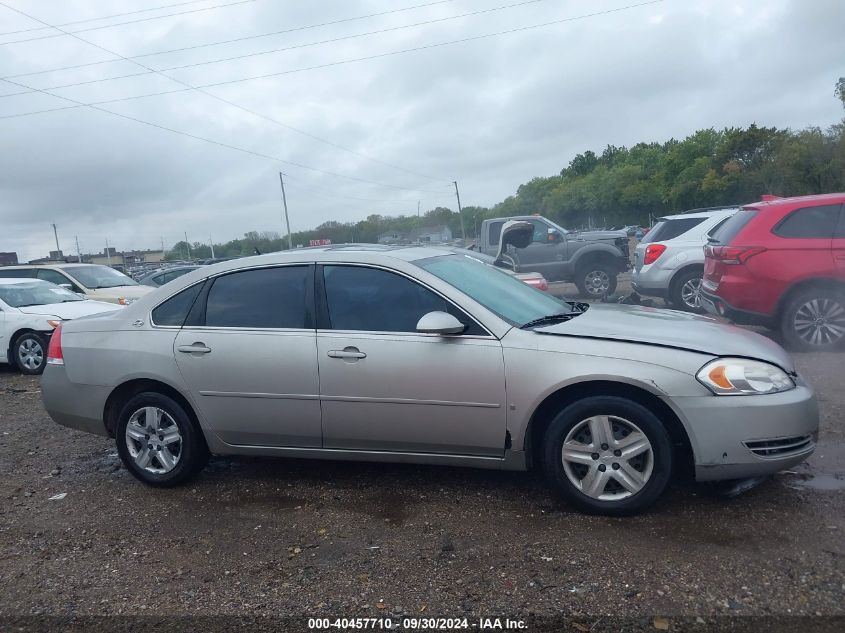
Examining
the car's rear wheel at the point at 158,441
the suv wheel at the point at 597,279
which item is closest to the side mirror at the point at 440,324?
the car's rear wheel at the point at 158,441

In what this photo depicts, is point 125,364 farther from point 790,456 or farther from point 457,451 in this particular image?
point 790,456

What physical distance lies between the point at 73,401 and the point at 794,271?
7.12m

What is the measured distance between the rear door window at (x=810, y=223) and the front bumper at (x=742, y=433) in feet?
15.3

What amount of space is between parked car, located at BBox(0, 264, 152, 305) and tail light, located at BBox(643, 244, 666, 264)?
371 inches

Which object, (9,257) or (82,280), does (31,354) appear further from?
(9,257)

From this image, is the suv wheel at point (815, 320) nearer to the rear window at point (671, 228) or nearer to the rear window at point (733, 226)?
the rear window at point (733, 226)

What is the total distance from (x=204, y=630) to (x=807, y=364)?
259 inches

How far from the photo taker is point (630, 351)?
13.1ft

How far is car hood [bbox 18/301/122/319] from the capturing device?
1052 centimetres

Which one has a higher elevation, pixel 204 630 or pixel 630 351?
pixel 630 351

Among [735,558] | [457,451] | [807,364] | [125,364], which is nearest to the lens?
[735,558]

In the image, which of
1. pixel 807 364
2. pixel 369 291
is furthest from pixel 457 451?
pixel 807 364

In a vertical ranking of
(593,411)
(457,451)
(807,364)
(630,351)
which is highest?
(630,351)

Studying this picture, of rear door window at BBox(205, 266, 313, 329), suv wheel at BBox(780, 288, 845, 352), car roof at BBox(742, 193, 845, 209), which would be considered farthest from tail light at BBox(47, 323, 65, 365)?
car roof at BBox(742, 193, 845, 209)
